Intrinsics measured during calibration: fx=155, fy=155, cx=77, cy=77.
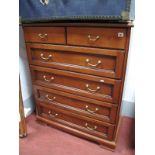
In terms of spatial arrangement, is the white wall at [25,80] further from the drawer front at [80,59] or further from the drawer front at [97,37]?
the drawer front at [97,37]

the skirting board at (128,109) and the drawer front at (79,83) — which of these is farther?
the skirting board at (128,109)

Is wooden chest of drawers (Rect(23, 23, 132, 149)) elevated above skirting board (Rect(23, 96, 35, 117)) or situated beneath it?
elevated above

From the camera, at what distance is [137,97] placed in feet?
3.92

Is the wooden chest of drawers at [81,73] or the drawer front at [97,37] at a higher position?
the drawer front at [97,37]

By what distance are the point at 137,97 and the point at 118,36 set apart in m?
0.53

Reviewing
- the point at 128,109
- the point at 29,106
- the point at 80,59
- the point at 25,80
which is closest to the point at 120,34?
the point at 80,59

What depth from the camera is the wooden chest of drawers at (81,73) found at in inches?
38.6

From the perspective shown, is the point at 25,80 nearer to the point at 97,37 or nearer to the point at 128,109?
the point at 97,37

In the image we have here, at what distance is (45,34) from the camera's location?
1.15 m

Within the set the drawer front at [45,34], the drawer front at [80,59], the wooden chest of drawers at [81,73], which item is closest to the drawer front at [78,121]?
the wooden chest of drawers at [81,73]

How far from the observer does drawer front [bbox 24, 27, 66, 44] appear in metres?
1.09

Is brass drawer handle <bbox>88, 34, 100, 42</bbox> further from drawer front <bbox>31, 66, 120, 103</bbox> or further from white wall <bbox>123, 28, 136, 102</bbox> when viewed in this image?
white wall <bbox>123, 28, 136, 102</bbox>

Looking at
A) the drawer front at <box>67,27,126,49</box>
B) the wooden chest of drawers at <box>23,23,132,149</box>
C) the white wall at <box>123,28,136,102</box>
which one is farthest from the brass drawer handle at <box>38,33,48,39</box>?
the white wall at <box>123,28,136,102</box>
